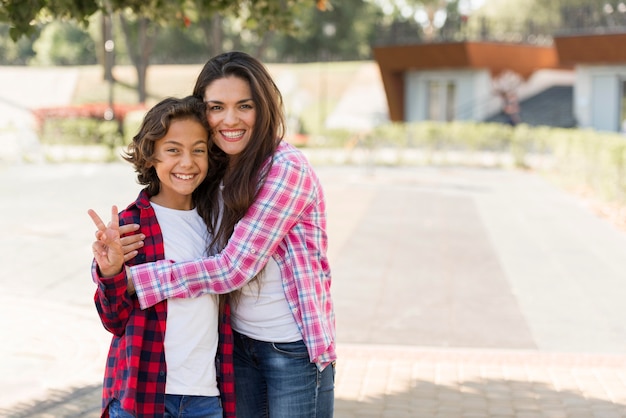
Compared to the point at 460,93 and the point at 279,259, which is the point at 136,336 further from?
the point at 460,93

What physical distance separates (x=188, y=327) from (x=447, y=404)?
109 inches

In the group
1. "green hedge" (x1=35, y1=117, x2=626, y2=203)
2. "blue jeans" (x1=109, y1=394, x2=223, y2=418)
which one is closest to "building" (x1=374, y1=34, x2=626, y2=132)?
"green hedge" (x1=35, y1=117, x2=626, y2=203)

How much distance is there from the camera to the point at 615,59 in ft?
98.7

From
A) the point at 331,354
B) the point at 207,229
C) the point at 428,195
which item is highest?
the point at 207,229

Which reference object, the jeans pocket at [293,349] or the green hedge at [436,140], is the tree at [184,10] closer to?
the jeans pocket at [293,349]

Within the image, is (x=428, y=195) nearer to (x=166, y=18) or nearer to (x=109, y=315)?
(x=166, y=18)

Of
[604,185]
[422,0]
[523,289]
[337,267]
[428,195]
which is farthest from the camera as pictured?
[422,0]

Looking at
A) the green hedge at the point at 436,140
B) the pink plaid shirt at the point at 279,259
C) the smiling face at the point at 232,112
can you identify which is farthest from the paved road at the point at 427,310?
the green hedge at the point at 436,140

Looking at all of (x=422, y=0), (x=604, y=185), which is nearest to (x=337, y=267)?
(x=604, y=185)

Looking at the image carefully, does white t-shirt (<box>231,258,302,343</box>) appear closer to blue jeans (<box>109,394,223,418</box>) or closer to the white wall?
blue jeans (<box>109,394,223,418</box>)

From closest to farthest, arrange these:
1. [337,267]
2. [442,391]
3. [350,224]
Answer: [442,391], [337,267], [350,224]

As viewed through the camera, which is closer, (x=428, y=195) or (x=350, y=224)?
(x=350, y=224)

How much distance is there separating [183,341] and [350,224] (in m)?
10.4

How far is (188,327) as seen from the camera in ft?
8.84
